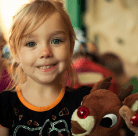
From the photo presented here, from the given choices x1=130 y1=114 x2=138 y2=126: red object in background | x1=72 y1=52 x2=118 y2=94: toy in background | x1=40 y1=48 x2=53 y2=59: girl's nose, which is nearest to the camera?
x1=130 y1=114 x2=138 y2=126: red object in background

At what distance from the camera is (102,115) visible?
361mm

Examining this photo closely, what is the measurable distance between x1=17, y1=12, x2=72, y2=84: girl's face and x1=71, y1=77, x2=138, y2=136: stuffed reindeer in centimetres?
17

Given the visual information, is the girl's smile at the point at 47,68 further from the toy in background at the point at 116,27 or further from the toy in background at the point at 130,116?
the toy in background at the point at 116,27

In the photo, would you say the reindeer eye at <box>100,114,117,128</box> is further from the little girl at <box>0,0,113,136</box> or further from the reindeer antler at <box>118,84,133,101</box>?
the little girl at <box>0,0,113,136</box>

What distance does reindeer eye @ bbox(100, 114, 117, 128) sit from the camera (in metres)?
0.36

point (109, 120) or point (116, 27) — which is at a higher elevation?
point (109, 120)

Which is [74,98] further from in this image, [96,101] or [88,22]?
[88,22]

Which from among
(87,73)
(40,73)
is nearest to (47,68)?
(40,73)

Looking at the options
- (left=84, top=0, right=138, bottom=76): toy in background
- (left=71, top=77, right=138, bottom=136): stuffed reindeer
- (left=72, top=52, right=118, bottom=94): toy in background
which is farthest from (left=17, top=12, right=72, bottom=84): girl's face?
(left=84, top=0, right=138, bottom=76): toy in background

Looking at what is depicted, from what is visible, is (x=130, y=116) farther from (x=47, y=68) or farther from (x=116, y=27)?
(x=116, y=27)

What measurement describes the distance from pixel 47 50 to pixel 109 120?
0.79 feet

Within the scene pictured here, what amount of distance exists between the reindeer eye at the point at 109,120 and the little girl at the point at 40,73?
0.21m

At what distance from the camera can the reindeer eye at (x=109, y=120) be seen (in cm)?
36

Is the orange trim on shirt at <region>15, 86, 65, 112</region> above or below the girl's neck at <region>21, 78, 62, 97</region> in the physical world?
below
